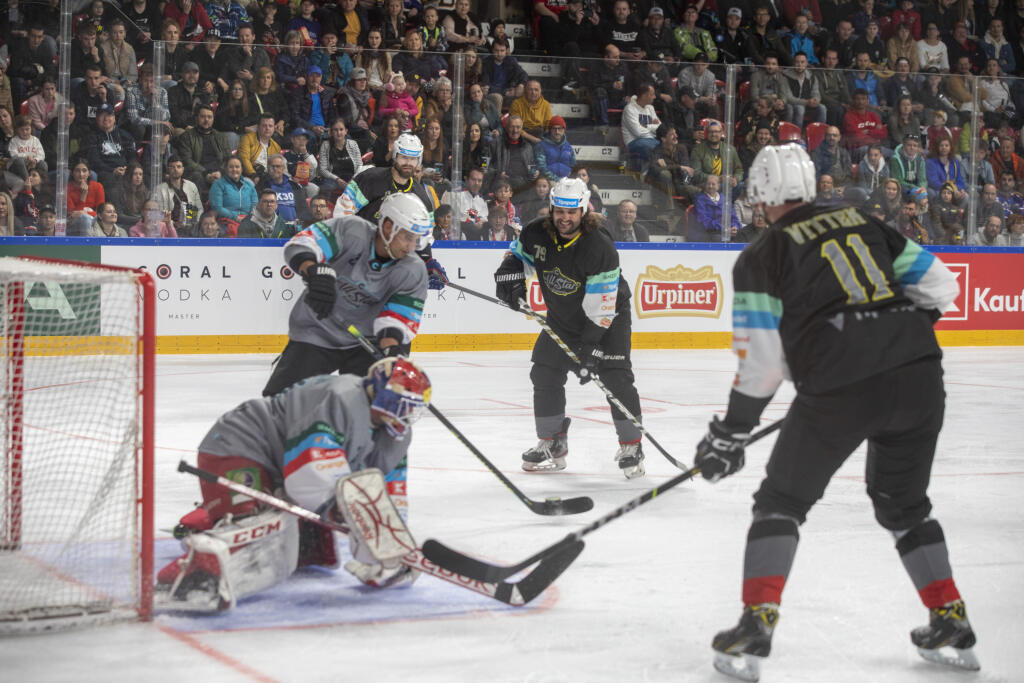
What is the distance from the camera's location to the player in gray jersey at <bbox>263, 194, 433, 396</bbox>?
4.35 metres

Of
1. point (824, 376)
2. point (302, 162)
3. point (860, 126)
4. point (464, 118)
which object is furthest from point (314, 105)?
point (824, 376)

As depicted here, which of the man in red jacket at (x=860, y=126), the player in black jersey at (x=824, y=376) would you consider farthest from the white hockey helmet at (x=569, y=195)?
the man in red jacket at (x=860, y=126)

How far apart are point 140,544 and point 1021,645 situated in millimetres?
2238

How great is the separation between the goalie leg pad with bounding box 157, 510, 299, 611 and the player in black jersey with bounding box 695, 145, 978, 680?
3.92ft

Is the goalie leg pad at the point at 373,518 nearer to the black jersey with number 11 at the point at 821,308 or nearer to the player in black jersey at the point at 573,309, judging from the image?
the black jersey with number 11 at the point at 821,308

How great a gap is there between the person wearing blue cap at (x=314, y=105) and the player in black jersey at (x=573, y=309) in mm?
3996

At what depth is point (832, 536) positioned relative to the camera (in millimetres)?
4371

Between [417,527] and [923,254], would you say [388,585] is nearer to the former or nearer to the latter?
[417,527]

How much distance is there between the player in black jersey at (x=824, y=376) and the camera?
2820 mm

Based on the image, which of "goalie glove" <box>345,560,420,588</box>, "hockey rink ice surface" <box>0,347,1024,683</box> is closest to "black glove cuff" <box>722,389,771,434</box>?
"hockey rink ice surface" <box>0,347,1024,683</box>

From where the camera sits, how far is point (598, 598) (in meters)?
3.56

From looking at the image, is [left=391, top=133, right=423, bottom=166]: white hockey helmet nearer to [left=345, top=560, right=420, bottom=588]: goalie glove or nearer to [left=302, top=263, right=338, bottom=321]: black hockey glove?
[left=302, top=263, right=338, bottom=321]: black hockey glove

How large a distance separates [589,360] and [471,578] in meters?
2.17

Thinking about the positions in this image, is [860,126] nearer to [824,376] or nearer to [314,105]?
[314,105]
